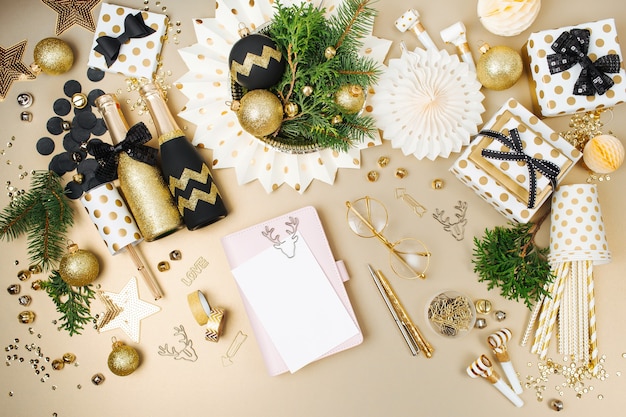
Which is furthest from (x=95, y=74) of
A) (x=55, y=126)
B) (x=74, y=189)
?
(x=74, y=189)

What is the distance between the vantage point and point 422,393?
3.72 ft

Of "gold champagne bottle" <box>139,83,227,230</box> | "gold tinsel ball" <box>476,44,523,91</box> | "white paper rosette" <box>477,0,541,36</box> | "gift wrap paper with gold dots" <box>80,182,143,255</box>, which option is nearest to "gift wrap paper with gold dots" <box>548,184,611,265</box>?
"gold tinsel ball" <box>476,44,523,91</box>

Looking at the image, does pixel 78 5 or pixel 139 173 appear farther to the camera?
pixel 78 5

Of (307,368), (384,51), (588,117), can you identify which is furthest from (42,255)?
(588,117)

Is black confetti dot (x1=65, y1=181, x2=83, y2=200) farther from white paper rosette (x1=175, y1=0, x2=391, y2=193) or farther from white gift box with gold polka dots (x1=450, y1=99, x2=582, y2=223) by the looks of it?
white gift box with gold polka dots (x1=450, y1=99, x2=582, y2=223)

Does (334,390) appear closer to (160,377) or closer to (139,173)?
(160,377)

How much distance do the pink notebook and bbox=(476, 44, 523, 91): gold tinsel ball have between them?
0.52 meters

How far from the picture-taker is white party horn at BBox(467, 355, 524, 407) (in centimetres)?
109

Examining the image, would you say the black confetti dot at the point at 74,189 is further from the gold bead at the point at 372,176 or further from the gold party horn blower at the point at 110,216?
the gold bead at the point at 372,176

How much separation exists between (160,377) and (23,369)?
0.35 meters

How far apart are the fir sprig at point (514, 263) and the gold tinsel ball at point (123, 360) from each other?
2.77 feet

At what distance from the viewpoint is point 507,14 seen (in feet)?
3.46

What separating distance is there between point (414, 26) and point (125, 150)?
744mm

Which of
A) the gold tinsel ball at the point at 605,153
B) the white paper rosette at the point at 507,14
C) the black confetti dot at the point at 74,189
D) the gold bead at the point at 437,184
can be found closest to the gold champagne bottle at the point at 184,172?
the black confetti dot at the point at 74,189
